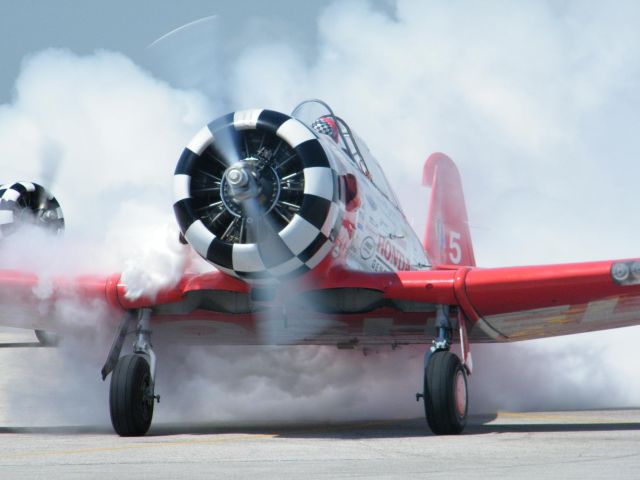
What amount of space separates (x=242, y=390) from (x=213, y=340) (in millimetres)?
1391

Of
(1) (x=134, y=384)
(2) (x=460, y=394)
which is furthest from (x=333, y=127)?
(1) (x=134, y=384)

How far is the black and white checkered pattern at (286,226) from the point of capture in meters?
9.33

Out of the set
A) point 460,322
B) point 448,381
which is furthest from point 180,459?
point 460,322

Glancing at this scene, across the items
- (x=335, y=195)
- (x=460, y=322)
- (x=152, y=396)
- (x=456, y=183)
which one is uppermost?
(x=456, y=183)

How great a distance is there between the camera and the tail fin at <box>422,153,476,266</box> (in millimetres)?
17017

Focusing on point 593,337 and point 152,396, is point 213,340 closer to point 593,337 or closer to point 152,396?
point 152,396

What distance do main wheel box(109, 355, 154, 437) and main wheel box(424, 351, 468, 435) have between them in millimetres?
2539

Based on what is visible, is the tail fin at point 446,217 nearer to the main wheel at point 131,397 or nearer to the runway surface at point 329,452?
the runway surface at point 329,452

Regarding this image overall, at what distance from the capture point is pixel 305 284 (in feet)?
33.1

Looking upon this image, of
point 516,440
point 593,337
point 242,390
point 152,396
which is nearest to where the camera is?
point 516,440

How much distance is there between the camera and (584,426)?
10523 mm

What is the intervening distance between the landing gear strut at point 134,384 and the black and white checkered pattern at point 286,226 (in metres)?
1.41

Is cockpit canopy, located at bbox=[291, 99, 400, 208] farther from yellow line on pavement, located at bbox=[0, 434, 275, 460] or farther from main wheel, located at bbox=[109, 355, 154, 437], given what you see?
yellow line on pavement, located at bbox=[0, 434, 275, 460]

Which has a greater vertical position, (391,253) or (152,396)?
(391,253)
